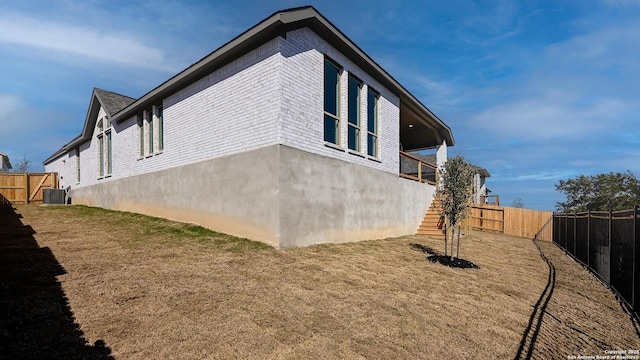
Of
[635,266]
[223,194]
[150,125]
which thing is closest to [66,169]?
[150,125]

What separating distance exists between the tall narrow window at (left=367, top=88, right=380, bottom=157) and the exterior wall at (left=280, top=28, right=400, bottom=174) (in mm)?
570

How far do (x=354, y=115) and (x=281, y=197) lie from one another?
5.35m

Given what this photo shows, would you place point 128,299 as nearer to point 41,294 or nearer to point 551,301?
point 41,294

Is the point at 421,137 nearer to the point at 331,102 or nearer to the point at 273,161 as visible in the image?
the point at 331,102

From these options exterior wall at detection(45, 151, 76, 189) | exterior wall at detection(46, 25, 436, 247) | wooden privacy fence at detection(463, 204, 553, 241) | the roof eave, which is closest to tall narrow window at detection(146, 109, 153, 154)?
the roof eave

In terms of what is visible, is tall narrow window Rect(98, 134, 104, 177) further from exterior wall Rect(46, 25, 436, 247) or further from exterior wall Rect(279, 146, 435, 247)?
exterior wall Rect(279, 146, 435, 247)

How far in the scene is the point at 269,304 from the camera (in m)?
5.10

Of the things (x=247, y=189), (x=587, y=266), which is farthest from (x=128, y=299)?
(x=587, y=266)

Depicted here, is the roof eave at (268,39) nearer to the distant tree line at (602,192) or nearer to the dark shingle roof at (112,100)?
the dark shingle roof at (112,100)

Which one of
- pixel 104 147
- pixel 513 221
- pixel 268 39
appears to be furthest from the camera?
pixel 513 221

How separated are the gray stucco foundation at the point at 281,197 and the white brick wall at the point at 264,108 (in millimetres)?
469

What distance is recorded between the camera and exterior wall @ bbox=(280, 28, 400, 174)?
897cm

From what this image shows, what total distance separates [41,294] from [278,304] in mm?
3699

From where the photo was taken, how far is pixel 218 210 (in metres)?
10.2
